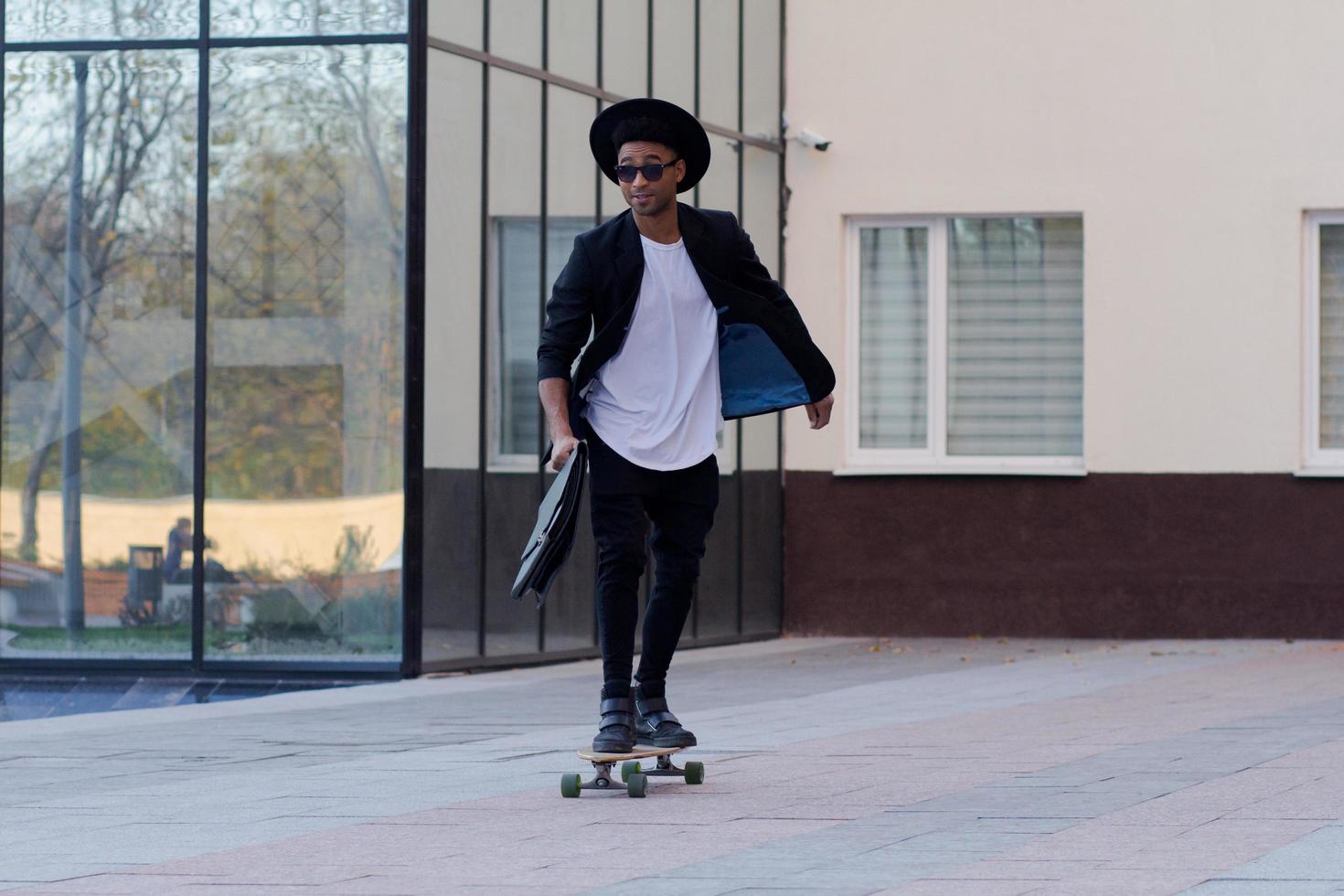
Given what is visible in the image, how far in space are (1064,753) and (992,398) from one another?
7266mm

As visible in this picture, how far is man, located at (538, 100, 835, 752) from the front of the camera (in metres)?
6.01

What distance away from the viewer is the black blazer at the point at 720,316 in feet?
19.9

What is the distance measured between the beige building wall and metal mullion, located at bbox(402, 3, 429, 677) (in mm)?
3827

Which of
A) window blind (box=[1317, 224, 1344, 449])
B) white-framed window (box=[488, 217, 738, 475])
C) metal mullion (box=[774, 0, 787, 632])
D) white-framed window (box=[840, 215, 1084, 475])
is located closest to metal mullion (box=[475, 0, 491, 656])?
white-framed window (box=[488, 217, 738, 475])

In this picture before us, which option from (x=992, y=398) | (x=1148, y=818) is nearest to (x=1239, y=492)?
(x=992, y=398)

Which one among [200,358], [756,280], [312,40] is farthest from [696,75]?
[756,280]

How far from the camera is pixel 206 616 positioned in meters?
11.1

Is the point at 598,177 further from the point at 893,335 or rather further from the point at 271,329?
the point at 893,335

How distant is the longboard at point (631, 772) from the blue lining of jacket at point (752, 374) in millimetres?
1016

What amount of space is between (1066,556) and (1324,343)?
216cm

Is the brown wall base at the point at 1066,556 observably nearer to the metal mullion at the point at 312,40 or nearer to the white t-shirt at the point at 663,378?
the metal mullion at the point at 312,40

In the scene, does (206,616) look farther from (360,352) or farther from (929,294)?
(929,294)

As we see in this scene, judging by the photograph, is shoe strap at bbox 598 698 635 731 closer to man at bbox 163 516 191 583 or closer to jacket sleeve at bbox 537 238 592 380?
jacket sleeve at bbox 537 238 592 380

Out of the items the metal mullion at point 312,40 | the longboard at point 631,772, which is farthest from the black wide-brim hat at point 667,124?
the metal mullion at point 312,40
